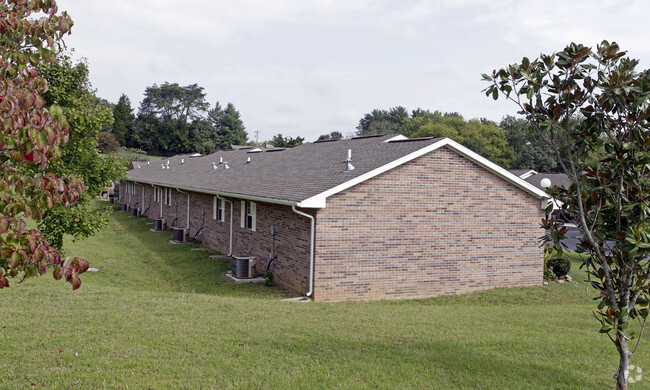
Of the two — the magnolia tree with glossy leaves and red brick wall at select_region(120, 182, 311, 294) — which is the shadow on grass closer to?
red brick wall at select_region(120, 182, 311, 294)

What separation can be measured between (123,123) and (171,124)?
311 inches

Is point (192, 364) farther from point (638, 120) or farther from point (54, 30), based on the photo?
point (638, 120)

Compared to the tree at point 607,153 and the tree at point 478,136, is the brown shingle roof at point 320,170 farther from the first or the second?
the tree at point 478,136

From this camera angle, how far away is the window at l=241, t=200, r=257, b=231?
16766 mm

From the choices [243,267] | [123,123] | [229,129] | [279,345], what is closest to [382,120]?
[229,129]

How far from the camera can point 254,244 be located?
54.3 ft

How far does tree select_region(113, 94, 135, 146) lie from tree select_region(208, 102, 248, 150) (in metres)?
14.6

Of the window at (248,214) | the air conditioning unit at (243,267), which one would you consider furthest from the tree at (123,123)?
the air conditioning unit at (243,267)

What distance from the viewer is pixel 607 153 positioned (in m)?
5.29

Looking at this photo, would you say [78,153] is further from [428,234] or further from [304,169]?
[428,234]

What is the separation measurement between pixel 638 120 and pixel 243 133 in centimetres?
9599

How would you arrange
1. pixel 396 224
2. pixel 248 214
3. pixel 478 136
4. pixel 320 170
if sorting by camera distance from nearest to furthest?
pixel 396 224, pixel 320 170, pixel 248 214, pixel 478 136

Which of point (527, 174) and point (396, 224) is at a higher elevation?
point (527, 174)

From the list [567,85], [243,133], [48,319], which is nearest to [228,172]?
[48,319]
